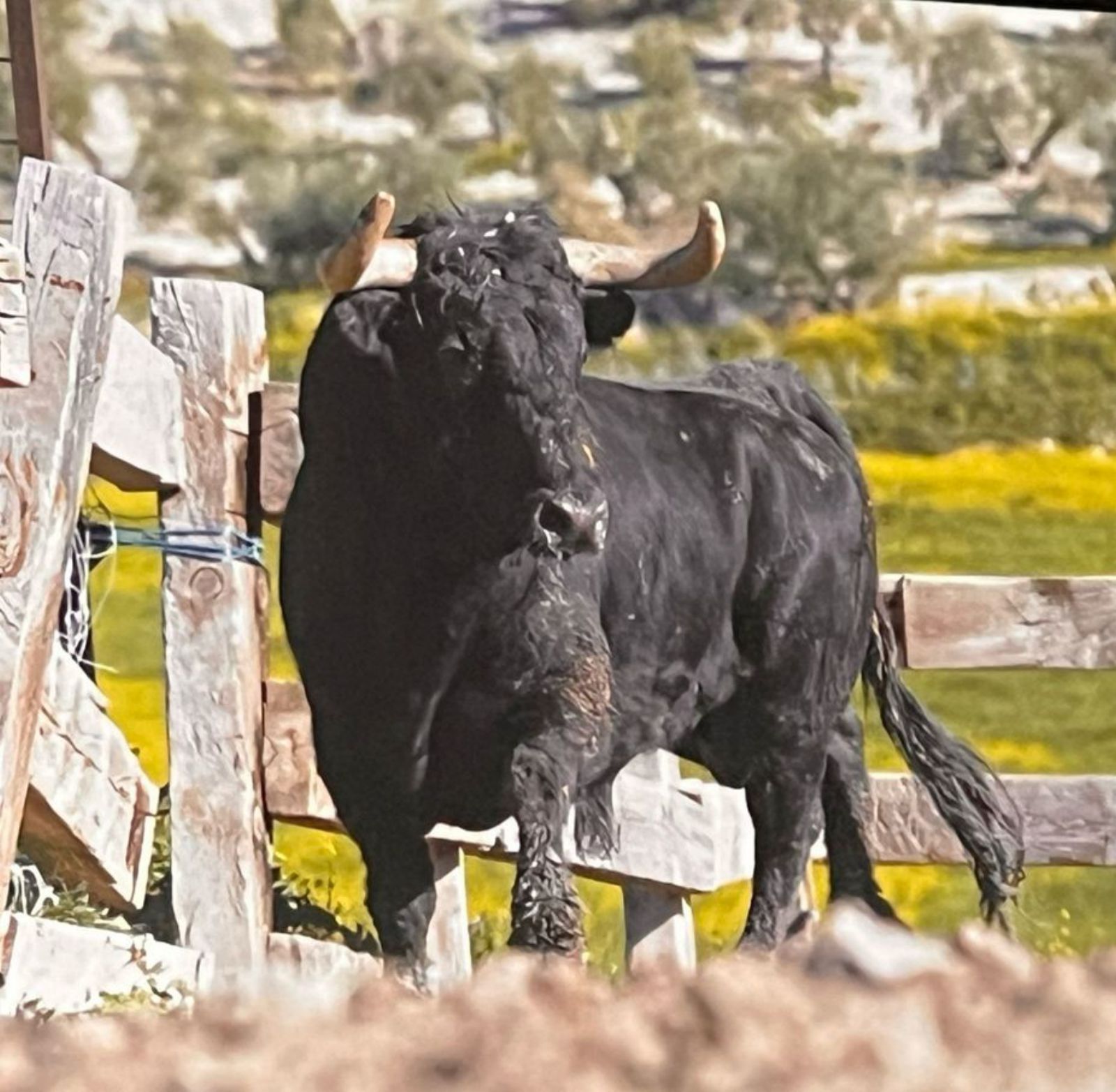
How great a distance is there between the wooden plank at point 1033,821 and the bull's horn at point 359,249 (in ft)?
6.83

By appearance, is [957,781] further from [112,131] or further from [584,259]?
[112,131]

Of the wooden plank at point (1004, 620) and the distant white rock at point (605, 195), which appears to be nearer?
the wooden plank at point (1004, 620)

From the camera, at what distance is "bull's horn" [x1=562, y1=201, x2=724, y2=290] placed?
4977mm

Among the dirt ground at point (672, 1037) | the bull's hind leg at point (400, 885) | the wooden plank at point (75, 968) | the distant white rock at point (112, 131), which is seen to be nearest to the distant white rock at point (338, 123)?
the distant white rock at point (112, 131)

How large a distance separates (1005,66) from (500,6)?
2.15 m

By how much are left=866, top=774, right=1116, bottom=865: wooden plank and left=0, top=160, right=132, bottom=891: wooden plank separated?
8.47 feet

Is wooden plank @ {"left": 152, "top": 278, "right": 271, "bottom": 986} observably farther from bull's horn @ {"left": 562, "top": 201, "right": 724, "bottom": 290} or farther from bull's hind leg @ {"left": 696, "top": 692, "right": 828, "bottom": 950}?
bull's hind leg @ {"left": 696, "top": 692, "right": 828, "bottom": 950}

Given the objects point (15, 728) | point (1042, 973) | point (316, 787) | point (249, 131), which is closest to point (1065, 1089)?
point (1042, 973)

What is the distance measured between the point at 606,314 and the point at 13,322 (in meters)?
1.46

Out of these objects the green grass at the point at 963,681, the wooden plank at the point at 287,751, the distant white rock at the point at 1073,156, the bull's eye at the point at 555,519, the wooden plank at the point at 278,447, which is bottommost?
the green grass at the point at 963,681

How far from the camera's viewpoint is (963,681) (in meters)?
9.69

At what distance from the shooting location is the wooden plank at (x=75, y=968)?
13.9 ft

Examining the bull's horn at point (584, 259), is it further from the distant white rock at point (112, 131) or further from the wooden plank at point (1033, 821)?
the distant white rock at point (112, 131)

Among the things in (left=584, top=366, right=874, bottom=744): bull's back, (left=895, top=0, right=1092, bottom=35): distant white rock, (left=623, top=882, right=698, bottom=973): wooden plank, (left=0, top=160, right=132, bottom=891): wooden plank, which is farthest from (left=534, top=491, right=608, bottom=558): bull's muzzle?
(left=895, top=0, right=1092, bottom=35): distant white rock
